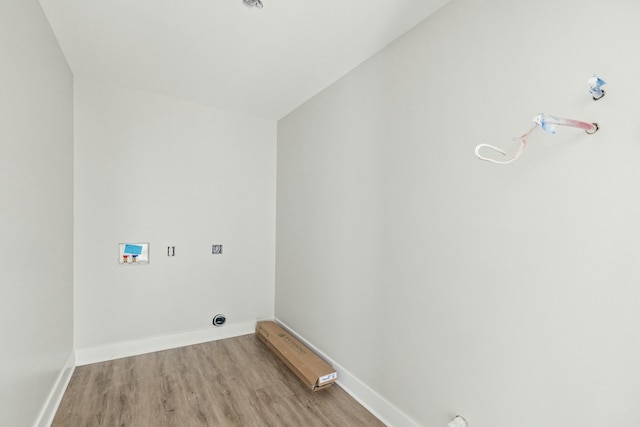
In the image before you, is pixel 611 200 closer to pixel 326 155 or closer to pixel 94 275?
pixel 326 155

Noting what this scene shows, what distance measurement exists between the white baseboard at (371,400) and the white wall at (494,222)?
0.18ft

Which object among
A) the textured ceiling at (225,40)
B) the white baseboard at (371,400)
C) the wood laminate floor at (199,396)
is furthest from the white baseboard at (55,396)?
the textured ceiling at (225,40)

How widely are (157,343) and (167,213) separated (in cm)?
126

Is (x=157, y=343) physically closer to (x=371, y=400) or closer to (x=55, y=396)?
(x=55, y=396)

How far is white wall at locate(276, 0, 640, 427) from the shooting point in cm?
108

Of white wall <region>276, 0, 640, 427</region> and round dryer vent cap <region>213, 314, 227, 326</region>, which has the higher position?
white wall <region>276, 0, 640, 427</region>

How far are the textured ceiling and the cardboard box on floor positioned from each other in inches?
91.6

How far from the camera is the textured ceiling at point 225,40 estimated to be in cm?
175

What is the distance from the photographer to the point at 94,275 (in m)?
2.74

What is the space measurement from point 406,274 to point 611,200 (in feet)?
3.38

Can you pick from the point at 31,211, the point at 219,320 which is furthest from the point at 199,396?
the point at 31,211

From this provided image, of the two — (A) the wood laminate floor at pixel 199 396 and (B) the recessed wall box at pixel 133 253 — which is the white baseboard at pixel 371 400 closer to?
(A) the wood laminate floor at pixel 199 396

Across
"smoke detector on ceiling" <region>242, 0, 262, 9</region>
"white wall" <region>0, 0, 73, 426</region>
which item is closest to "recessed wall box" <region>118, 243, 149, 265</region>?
"white wall" <region>0, 0, 73, 426</region>

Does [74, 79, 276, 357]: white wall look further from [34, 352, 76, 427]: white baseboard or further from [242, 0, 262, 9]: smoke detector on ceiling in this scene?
[242, 0, 262, 9]: smoke detector on ceiling
